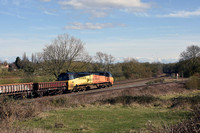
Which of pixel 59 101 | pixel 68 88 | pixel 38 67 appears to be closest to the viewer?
pixel 59 101

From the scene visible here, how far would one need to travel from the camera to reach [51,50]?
168ft

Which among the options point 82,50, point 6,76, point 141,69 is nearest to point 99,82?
point 82,50

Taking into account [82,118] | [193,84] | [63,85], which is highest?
[63,85]

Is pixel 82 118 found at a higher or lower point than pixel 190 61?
lower

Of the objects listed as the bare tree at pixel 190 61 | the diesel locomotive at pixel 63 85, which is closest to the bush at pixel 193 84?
the diesel locomotive at pixel 63 85

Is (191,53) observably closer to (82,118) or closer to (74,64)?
(74,64)

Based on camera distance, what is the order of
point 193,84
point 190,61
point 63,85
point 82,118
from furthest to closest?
point 190,61 < point 193,84 < point 63,85 < point 82,118

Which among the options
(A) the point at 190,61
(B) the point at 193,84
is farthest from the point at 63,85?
(A) the point at 190,61

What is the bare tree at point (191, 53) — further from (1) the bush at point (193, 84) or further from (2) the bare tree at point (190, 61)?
(1) the bush at point (193, 84)

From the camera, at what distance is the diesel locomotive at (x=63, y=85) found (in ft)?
82.5

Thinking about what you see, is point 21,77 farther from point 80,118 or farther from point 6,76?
point 80,118

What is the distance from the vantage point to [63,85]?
31.2 meters

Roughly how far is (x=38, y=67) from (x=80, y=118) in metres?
32.9

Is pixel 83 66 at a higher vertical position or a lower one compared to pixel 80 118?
higher
